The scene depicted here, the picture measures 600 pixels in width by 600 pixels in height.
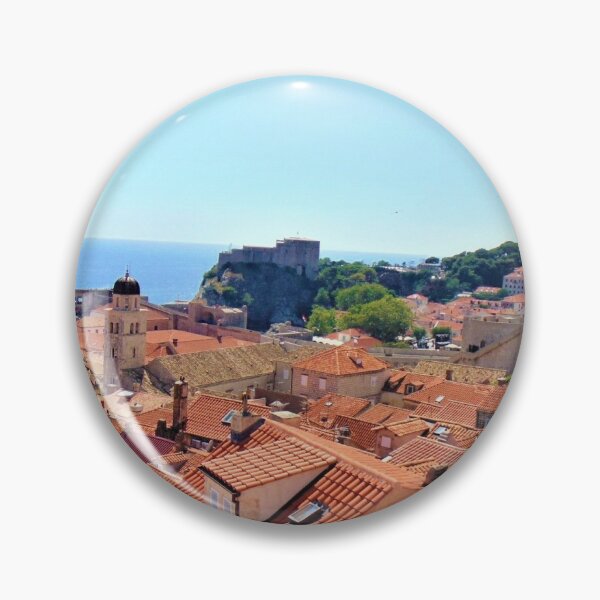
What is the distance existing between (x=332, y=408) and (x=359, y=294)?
488 millimetres

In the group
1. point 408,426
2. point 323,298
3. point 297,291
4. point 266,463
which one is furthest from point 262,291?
point 408,426

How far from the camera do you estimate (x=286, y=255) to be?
9.25ft

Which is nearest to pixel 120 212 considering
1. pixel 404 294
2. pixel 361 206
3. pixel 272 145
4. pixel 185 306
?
pixel 185 306

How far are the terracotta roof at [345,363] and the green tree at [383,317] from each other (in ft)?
0.37

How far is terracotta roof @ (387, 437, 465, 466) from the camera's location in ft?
9.60

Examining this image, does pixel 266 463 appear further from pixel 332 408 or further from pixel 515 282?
pixel 515 282

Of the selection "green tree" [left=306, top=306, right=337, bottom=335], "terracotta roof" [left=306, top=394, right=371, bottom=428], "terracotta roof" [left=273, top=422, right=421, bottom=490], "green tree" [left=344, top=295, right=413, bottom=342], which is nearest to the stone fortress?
"green tree" [left=306, top=306, right=337, bottom=335]

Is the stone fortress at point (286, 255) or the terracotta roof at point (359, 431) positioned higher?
the stone fortress at point (286, 255)

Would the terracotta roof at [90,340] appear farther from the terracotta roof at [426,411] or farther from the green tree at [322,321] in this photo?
the terracotta roof at [426,411]

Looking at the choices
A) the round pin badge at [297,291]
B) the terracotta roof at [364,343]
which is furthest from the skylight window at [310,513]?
the terracotta roof at [364,343]

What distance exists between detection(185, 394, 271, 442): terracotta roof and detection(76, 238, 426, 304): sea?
46 centimetres

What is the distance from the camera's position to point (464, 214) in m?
2.93

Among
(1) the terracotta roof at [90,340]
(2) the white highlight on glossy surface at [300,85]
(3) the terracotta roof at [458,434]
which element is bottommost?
(3) the terracotta roof at [458,434]

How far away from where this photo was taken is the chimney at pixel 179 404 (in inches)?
116
